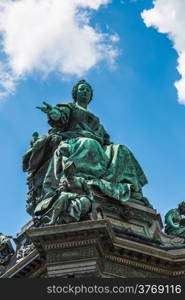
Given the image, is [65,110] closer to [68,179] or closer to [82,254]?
[68,179]

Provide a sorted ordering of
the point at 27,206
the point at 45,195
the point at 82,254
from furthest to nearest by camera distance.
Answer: the point at 27,206 → the point at 45,195 → the point at 82,254

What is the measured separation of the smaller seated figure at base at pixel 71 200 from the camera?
23062mm

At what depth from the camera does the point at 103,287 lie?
66.0 feet

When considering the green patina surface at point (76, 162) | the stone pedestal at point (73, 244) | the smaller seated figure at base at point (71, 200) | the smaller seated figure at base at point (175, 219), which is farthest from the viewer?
the smaller seated figure at base at point (175, 219)

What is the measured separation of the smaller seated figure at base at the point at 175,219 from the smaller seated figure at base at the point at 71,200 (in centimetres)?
470

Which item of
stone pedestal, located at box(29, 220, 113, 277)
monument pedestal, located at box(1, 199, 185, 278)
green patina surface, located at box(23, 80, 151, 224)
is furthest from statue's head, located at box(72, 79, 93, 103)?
stone pedestal, located at box(29, 220, 113, 277)

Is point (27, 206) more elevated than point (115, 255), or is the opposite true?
point (27, 206)

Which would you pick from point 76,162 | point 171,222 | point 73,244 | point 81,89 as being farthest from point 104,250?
point 81,89

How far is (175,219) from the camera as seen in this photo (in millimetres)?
27703

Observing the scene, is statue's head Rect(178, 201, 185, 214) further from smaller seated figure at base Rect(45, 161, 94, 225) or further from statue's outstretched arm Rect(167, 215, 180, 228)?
smaller seated figure at base Rect(45, 161, 94, 225)

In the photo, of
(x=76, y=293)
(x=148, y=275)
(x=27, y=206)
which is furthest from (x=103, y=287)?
(x=27, y=206)

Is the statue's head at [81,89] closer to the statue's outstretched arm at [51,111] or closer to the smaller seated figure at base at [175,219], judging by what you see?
the statue's outstretched arm at [51,111]

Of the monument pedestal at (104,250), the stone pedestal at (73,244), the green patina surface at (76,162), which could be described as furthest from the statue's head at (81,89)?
the stone pedestal at (73,244)

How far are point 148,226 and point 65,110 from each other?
6.43m
